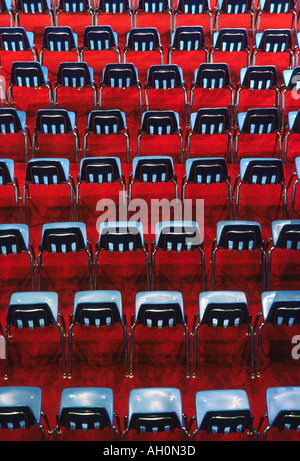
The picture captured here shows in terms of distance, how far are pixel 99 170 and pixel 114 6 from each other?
404 centimetres

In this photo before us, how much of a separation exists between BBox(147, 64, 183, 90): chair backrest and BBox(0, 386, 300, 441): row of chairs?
4.62m

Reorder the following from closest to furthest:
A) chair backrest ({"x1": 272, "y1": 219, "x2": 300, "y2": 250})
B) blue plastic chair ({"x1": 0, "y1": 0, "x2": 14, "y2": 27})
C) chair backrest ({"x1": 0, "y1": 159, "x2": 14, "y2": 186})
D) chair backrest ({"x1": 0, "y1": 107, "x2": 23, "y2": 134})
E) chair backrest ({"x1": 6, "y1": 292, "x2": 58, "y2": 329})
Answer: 1. chair backrest ({"x1": 6, "y1": 292, "x2": 58, "y2": 329})
2. chair backrest ({"x1": 272, "y1": 219, "x2": 300, "y2": 250})
3. chair backrest ({"x1": 0, "y1": 159, "x2": 14, "y2": 186})
4. chair backrest ({"x1": 0, "y1": 107, "x2": 23, "y2": 134})
5. blue plastic chair ({"x1": 0, "y1": 0, "x2": 14, "y2": 27})

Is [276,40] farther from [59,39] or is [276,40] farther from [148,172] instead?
[148,172]

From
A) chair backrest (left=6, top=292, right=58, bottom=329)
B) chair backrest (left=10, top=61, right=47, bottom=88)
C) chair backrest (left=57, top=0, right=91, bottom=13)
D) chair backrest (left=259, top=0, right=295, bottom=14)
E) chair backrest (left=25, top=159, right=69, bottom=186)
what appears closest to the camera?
chair backrest (left=6, top=292, right=58, bottom=329)

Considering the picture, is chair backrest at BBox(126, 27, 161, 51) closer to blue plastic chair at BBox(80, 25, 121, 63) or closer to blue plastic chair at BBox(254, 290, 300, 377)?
blue plastic chair at BBox(80, 25, 121, 63)

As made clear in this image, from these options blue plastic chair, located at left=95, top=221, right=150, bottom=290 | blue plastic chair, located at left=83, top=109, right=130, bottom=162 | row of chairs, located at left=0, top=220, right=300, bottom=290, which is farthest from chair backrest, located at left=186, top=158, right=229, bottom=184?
blue plastic chair, located at left=83, top=109, right=130, bottom=162

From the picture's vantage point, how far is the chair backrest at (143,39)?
9758 mm

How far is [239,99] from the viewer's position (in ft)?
31.8

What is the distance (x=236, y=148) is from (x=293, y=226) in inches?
87.2

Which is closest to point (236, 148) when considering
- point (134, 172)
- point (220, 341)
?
point (134, 172)

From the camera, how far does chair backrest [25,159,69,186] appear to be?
768 centimetres

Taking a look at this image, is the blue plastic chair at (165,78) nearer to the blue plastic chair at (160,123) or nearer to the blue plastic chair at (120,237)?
the blue plastic chair at (160,123)

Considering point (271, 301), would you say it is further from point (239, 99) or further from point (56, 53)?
point (56, 53)
